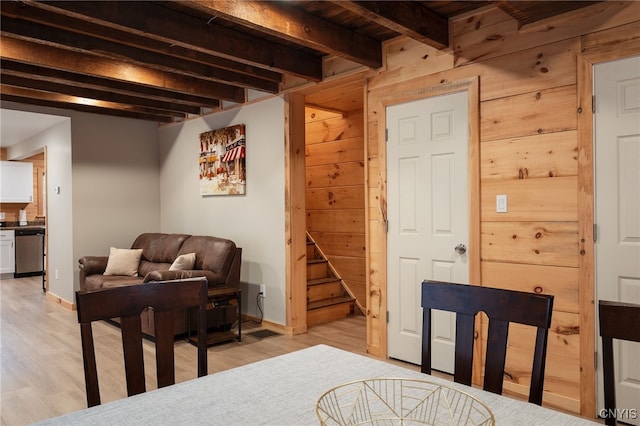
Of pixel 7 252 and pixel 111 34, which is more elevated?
pixel 111 34

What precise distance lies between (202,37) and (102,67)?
47.2 inches

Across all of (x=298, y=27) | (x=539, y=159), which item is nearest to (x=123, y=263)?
(x=298, y=27)

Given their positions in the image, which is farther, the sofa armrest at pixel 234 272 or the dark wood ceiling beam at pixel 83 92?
the sofa armrest at pixel 234 272

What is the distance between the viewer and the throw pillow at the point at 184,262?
14.6 ft

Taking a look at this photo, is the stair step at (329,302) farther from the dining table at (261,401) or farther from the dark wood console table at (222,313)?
the dining table at (261,401)

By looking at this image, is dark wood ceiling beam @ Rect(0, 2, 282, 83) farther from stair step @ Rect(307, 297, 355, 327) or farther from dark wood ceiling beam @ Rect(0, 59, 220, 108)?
stair step @ Rect(307, 297, 355, 327)

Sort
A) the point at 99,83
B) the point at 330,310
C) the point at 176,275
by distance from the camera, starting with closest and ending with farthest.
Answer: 1. the point at 176,275
2. the point at 99,83
3. the point at 330,310

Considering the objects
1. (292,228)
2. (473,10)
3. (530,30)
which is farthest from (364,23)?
(292,228)

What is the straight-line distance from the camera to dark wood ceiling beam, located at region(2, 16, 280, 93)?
9.87 feet

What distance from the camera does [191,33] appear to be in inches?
123

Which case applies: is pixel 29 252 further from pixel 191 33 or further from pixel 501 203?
pixel 501 203

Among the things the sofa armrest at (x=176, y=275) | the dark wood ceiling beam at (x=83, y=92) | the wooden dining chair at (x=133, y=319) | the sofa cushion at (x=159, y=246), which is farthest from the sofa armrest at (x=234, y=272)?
the wooden dining chair at (x=133, y=319)

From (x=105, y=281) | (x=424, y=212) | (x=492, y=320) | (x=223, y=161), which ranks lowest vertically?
(x=105, y=281)

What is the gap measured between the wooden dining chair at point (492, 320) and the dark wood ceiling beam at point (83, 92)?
13.1ft
